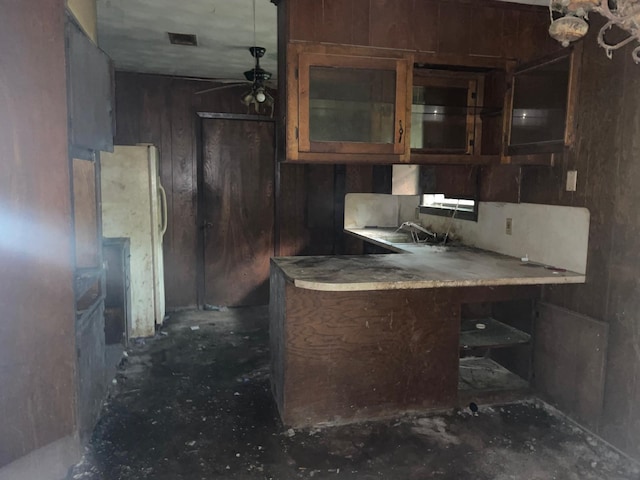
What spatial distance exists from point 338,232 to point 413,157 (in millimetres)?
2524

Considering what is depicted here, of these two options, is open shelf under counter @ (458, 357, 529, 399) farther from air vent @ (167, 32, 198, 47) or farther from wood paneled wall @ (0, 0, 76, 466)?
air vent @ (167, 32, 198, 47)

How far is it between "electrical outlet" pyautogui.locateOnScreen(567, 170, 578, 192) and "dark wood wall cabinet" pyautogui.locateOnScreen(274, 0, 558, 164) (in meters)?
0.41

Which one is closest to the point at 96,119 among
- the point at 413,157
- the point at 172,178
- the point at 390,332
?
the point at 413,157

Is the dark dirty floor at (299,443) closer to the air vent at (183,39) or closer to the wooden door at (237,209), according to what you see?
the wooden door at (237,209)

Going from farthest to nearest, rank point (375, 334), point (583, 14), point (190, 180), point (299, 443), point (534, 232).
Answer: point (190, 180)
point (534, 232)
point (375, 334)
point (299, 443)
point (583, 14)

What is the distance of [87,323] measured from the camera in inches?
93.6

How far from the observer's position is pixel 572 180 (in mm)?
2592

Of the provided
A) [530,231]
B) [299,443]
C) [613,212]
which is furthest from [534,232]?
[299,443]

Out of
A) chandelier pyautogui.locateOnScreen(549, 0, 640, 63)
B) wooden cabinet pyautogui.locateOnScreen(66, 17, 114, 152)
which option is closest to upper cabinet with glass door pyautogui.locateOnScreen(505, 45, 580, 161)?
chandelier pyautogui.locateOnScreen(549, 0, 640, 63)

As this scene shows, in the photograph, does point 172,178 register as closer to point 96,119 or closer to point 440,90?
point 96,119

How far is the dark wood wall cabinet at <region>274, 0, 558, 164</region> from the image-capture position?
2.48 metres

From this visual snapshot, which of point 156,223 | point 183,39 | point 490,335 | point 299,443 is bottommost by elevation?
point 299,443

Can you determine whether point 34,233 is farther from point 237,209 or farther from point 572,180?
point 237,209

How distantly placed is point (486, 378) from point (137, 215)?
295 cm
